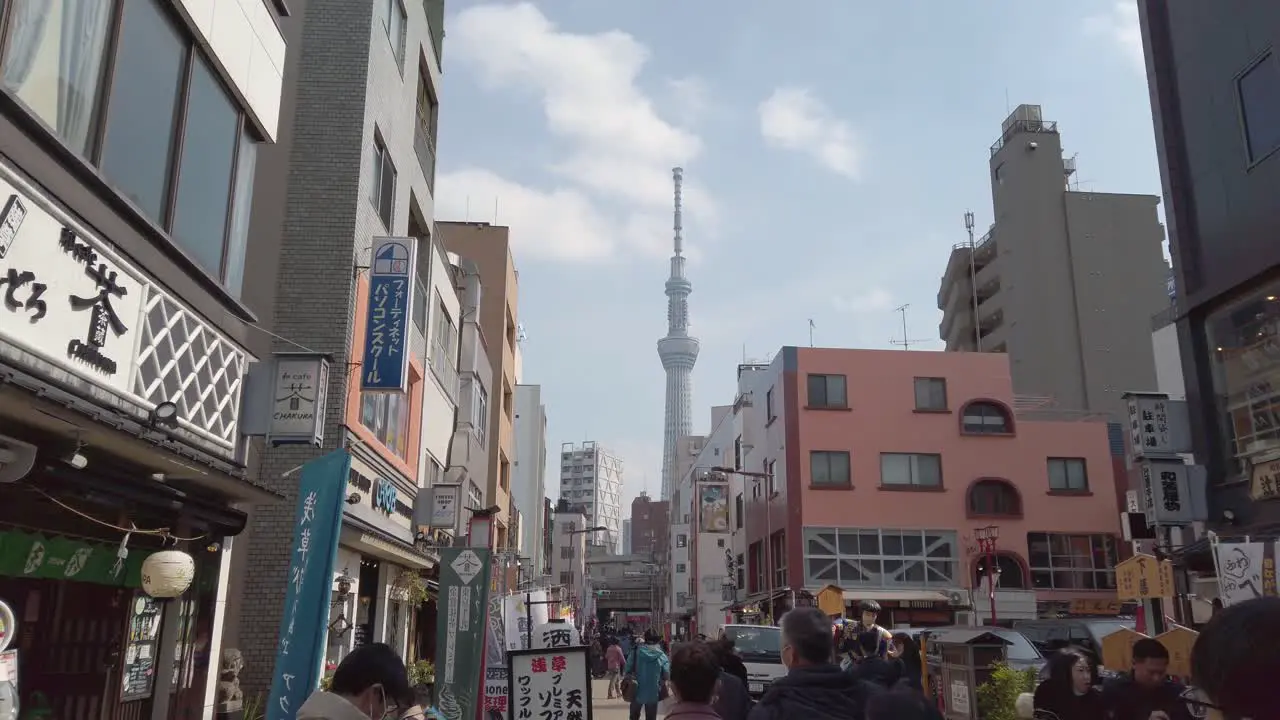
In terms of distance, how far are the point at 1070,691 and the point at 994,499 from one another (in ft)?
110

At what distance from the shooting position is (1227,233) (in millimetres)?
15570

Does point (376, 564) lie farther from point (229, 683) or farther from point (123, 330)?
point (123, 330)

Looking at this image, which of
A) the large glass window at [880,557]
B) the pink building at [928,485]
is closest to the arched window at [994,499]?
the pink building at [928,485]

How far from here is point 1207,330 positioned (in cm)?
1614

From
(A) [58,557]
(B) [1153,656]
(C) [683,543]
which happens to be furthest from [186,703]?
(C) [683,543]

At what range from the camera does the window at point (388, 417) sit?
16172mm

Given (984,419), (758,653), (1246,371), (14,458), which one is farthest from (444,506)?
(984,419)

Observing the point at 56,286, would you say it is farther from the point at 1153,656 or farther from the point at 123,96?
the point at 1153,656

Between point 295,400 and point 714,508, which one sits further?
point 714,508

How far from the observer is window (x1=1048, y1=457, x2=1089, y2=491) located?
38.8 meters

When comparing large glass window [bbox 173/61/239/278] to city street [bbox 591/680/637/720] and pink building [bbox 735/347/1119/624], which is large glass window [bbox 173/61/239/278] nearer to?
city street [bbox 591/680/637/720]

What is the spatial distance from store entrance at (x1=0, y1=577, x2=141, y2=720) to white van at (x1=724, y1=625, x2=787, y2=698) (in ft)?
42.2

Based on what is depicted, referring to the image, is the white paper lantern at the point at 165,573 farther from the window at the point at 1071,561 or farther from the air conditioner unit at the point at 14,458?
the window at the point at 1071,561

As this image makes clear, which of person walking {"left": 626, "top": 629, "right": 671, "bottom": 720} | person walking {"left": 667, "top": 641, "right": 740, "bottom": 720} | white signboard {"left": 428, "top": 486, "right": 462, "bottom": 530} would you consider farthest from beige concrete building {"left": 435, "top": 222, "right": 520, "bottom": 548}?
person walking {"left": 667, "top": 641, "right": 740, "bottom": 720}
